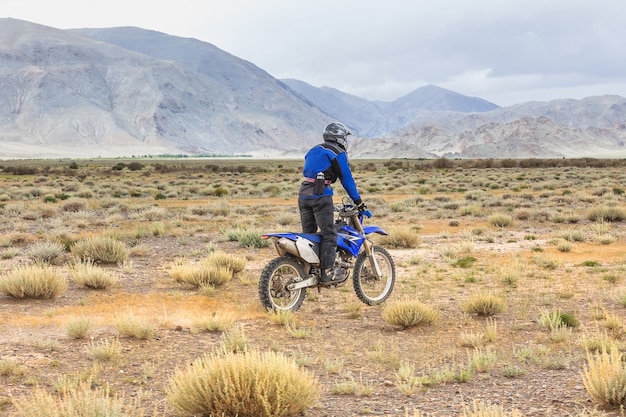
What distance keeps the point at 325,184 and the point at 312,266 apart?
1.27 m

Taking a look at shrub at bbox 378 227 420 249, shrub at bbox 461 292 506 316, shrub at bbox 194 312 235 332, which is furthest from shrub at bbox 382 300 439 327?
shrub at bbox 378 227 420 249

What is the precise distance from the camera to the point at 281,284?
30.5 ft

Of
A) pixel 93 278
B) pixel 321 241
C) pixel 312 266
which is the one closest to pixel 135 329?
pixel 312 266

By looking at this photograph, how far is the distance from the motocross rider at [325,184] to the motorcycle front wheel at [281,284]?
44 centimetres

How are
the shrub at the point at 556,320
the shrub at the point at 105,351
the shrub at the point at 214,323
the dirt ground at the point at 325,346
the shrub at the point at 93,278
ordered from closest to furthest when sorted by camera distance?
the dirt ground at the point at 325,346 < the shrub at the point at 105,351 < the shrub at the point at 556,320 < the shrub at the point at 214,323 < the shrub at the point at 93,278

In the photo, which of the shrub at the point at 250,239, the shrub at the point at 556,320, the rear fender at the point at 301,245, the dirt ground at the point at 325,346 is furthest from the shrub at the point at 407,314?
the shrub at the point at 250,239

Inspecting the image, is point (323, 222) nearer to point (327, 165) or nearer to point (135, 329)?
point (327, 165)

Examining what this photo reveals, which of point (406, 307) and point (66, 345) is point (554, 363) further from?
point (66, 345)

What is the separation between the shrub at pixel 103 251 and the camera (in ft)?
45.9

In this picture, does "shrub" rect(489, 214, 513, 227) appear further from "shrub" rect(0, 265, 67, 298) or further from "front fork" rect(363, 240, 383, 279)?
"shrub" rect(0, 265, 67, 298)

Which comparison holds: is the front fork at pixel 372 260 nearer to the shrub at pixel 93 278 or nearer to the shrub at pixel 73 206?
the shrub at pixel 93 278

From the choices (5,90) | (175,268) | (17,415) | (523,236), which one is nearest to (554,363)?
(17,415)

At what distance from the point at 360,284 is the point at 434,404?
4160mm

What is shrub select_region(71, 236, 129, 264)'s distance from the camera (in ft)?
45.9
